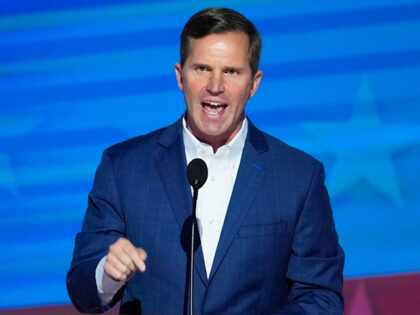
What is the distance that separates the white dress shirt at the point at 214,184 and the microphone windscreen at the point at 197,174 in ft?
1.04

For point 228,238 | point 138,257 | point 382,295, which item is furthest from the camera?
point 382,295

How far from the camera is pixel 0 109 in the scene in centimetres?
305

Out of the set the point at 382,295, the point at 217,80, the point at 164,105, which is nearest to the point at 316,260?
the point at 217,80

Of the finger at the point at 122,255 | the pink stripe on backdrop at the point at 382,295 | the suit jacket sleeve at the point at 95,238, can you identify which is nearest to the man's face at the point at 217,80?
the suit jacket sleeve at the point at 95,238

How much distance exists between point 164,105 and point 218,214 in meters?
1.30

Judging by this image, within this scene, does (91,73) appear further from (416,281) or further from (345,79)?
(416,281)

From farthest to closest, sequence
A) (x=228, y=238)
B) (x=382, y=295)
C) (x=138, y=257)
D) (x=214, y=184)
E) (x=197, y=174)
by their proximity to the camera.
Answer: (x=382, y=295) < (x=214, y=184) < (x=228, y=238) < (x=197, y=174) < (x=138, y=257)

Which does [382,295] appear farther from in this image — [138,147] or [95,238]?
[95,238]

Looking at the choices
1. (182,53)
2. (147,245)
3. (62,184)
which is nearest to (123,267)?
(147,245)

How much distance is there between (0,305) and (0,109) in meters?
0.88

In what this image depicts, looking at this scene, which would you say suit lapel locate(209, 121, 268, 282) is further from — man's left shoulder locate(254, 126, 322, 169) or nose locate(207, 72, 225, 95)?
nose locate(207, 72, 225, 95)

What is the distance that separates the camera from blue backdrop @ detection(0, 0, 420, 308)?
9.66 ft

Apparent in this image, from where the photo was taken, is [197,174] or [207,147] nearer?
[197,174]

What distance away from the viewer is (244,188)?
1745 mm
